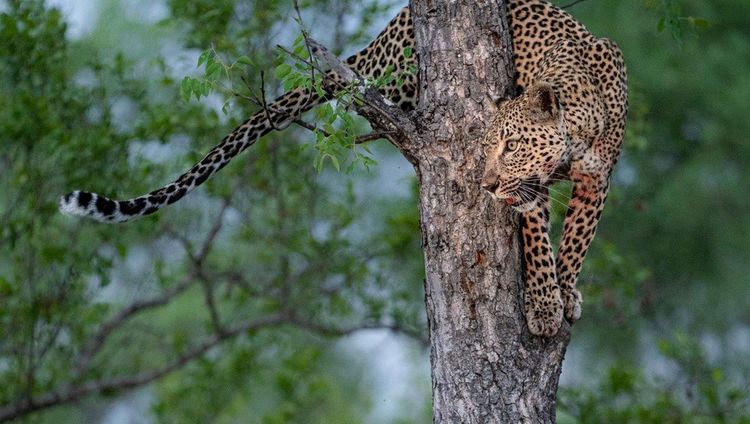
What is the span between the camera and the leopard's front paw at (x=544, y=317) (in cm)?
654

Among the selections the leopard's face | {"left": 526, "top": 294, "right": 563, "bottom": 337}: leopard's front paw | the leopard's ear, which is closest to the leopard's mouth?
the leopard's face

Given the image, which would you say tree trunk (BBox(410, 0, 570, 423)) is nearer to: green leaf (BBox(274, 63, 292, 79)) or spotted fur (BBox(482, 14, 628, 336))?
spotted fur (BBox(482, 14, 628, 336))

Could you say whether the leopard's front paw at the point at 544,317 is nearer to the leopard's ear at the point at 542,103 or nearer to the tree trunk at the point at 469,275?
the tree trunk at the point at 469,275

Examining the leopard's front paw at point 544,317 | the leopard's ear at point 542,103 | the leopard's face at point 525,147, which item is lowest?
the leopard's front paw at point 544,317

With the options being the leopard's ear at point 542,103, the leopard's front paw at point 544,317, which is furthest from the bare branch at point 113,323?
the leopard's ear at point 542,103

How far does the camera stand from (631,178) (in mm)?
22578

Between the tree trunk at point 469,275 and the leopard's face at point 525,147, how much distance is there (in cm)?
8

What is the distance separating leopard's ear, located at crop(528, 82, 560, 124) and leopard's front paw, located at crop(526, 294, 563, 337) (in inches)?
38.1

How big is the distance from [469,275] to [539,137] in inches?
37.9

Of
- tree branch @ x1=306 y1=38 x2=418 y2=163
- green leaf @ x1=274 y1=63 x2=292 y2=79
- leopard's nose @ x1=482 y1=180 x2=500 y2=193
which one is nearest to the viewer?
green leaf @ x1=274 y1=63 x2=292 y2=79

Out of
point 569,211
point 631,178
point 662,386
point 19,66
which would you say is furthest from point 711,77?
point 569,211

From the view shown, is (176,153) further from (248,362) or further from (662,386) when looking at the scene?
(662,386)

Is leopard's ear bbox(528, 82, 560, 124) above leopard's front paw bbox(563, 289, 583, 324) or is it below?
above

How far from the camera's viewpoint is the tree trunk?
6.37 metres
